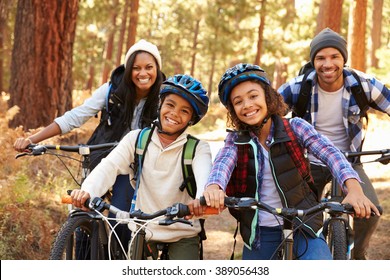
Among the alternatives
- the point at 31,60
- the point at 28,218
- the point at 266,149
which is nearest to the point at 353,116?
the point at 266,149

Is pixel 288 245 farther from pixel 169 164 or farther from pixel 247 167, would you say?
pixel 169 164

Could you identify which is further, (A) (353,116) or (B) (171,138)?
(A) (353,116)

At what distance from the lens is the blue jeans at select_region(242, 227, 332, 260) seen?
3850 millimetres

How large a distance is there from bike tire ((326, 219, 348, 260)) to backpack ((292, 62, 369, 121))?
130cm

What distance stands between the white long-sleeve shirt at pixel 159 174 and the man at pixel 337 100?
1868 millimetres

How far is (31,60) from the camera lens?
10.2 meters

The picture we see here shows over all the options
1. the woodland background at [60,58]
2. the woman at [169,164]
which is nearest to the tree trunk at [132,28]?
the woodland background at [60,58]

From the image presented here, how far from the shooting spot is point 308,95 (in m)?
5.67

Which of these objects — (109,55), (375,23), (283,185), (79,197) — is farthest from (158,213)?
(109,55)

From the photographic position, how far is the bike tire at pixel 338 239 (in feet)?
15.0

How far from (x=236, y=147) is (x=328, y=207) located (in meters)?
0.91

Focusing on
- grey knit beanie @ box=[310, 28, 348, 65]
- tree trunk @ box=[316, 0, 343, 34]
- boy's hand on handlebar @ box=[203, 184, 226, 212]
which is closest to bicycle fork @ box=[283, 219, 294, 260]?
boy's hand on handlebar @ box=[203, 184, 226, 212]

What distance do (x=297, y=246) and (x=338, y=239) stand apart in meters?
0.89
